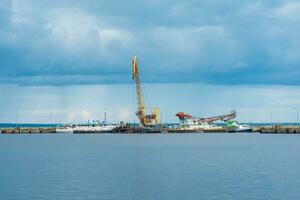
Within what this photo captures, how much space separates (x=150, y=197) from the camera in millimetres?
56719

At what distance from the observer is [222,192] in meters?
59.6

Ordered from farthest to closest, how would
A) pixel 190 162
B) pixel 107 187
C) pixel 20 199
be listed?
pixel 190 162 < pixel 107 187 < pixel 20 199

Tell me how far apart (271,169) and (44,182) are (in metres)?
34.6

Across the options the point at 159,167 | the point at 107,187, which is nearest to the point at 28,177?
the point at 107,187

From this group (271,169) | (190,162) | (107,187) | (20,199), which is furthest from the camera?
(190,162)

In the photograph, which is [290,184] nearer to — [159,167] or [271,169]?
[271,169]

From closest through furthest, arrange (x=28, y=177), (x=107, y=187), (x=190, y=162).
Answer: (x=107, y=187) → (x=28, y=177) → (x=190, y=162)

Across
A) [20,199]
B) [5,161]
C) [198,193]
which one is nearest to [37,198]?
[20,199]

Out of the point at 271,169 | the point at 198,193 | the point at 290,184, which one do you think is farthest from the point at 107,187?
the point at 271,169

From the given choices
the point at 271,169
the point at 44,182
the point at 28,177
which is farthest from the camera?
the point at 271,169

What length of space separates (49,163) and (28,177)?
23172 millimetres

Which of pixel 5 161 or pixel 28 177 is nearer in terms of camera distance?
pixel 28 177

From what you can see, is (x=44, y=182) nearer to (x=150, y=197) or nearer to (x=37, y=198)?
(x=37, y=198)

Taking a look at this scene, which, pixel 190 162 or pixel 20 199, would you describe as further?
pixel 190 162
